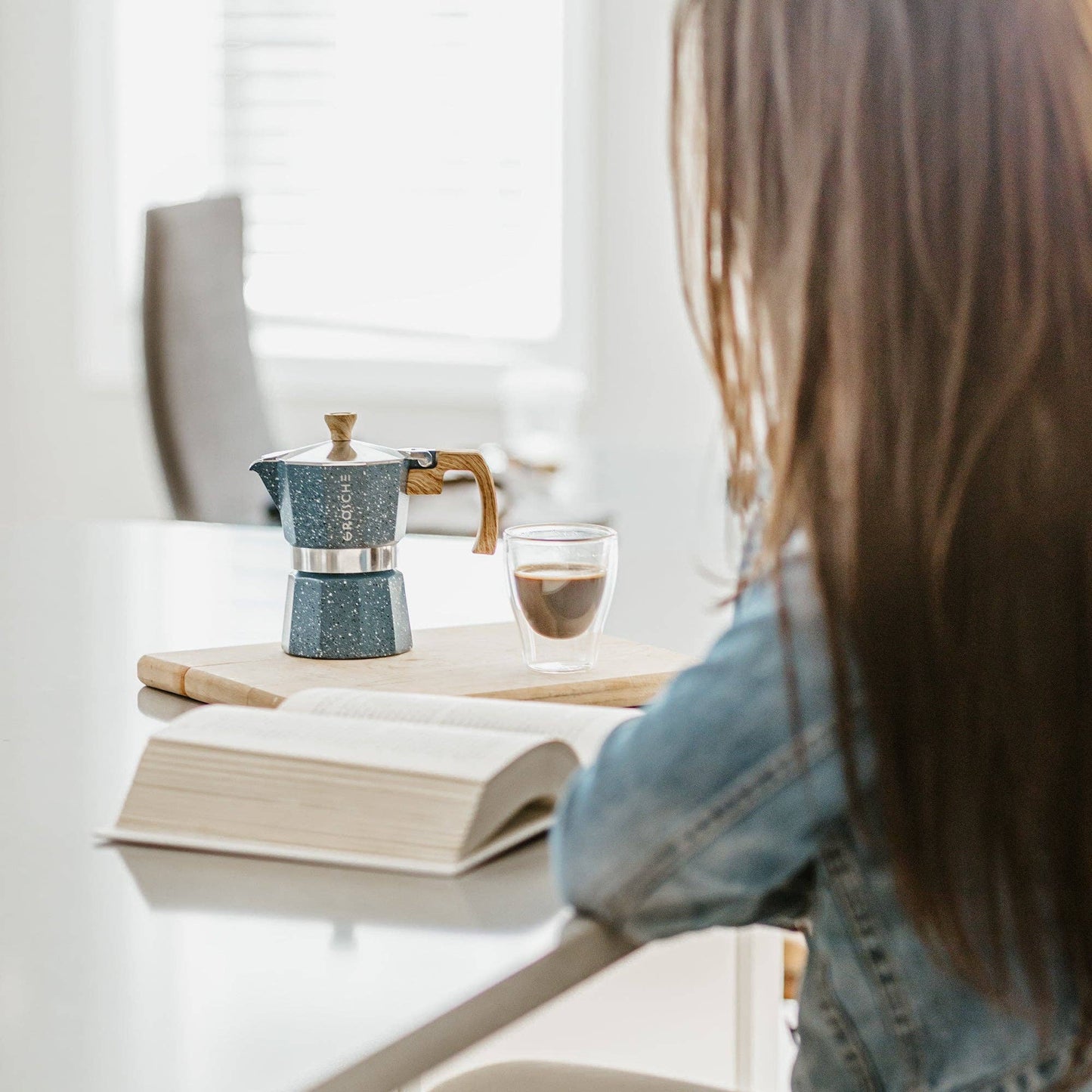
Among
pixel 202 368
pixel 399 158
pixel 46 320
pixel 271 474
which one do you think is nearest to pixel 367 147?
pixel 399 158

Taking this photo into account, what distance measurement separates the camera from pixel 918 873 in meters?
0.64

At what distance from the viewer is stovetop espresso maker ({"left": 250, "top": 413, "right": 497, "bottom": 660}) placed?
108 cm

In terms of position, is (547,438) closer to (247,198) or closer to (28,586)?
(247,198)

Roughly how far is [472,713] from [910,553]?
316 mm

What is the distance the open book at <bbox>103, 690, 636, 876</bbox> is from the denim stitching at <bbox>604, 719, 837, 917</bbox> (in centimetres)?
10

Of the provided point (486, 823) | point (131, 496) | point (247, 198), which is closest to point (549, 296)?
point (247, 198)

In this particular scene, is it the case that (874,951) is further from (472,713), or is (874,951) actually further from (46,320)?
(46,320)

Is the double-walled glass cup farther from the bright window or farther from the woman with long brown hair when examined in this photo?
the bright window

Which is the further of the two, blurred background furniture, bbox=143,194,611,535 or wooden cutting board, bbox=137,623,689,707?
blurred background furniture, bbox=143,194,611,535

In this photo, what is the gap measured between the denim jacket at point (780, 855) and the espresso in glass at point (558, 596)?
1.13ft

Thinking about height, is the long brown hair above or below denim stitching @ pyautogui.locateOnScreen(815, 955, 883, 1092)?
above

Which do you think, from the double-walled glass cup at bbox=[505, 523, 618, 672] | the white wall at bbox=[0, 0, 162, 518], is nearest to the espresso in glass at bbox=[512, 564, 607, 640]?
the double-walled glass cup at bbox=[505, 523, 618, 672]

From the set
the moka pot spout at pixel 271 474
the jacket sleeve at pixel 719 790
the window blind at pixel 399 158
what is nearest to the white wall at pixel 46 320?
the window blind at pixel 399 158

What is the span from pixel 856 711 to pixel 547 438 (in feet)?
9.68
